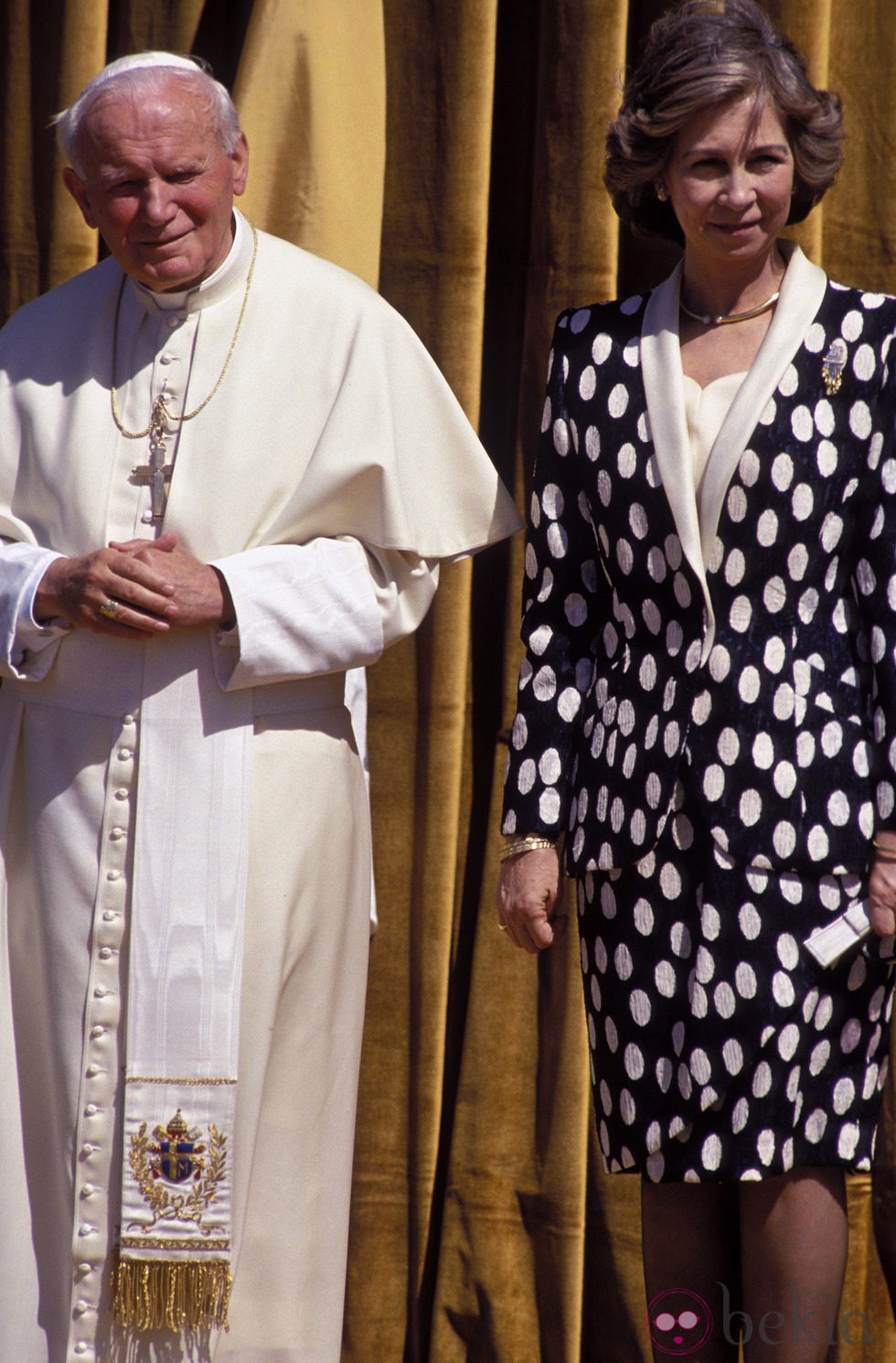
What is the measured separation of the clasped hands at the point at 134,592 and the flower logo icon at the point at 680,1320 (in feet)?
3.76

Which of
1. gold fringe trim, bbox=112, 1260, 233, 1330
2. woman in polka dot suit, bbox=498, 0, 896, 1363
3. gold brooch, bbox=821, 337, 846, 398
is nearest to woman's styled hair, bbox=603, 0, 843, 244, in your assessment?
woman in polka dot suit, bbox=498, 0, 896, 1363

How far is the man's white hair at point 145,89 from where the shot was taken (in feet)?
8.71

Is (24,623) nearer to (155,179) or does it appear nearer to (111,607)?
(111,607)

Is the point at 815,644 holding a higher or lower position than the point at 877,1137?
higher

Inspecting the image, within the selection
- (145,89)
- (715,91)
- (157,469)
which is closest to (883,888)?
(715,91)

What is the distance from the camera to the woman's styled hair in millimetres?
2412

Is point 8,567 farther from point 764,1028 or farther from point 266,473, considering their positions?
point 764,1028

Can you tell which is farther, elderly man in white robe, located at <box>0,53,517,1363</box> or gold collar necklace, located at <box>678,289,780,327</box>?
elderly man in white robe, located at <box>0,53,517,1363</box>

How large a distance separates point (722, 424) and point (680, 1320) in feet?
4.02

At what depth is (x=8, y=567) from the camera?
2.70m

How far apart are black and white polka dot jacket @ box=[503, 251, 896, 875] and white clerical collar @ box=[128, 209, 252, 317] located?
70 cm

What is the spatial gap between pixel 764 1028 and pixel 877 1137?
1240 millimetres

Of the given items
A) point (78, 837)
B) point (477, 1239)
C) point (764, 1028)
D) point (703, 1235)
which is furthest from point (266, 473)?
point (477, 1239)

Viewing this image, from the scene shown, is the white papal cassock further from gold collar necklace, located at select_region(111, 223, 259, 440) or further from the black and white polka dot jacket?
the black and white polka dot jacket
